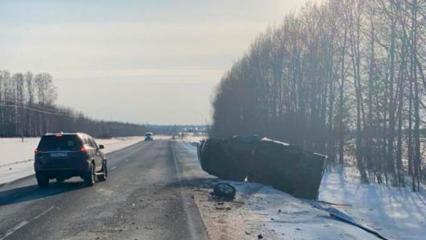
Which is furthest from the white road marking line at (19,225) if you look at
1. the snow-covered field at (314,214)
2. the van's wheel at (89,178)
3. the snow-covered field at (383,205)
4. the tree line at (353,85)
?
the tree line at (353,85)

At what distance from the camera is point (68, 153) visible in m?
22.2

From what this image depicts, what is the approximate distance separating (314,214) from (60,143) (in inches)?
426

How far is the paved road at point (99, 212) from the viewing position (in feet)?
38.0

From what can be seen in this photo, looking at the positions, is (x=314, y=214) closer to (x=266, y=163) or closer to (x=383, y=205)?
(x=383, y=205)

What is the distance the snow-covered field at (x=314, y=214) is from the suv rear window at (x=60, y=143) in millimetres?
4919

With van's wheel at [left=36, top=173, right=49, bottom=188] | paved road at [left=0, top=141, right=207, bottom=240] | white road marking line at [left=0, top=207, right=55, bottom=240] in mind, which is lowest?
paved road at [left=0, top=141, right=207, bottom=240]

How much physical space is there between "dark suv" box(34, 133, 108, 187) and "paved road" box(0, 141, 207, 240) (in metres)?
0.43

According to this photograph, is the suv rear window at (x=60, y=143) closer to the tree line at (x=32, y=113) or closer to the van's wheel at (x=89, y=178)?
the van's wheel at (x=89, y=178)

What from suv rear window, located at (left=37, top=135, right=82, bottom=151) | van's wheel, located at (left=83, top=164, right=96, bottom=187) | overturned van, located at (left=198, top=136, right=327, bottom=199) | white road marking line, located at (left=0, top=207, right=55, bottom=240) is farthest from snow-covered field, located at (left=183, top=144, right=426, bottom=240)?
suv rear window, located at (left=37, top=135, right=82, bottom=151)

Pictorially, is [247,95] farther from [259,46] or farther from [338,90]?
[338,90]

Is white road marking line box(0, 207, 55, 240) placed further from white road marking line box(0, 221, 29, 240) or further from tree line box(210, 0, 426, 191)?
tree line box(210, 0, 426, 191)

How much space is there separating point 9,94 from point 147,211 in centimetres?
13536

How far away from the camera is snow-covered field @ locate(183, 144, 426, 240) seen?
11.8 m

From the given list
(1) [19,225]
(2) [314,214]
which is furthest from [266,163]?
(1) [19,225]
